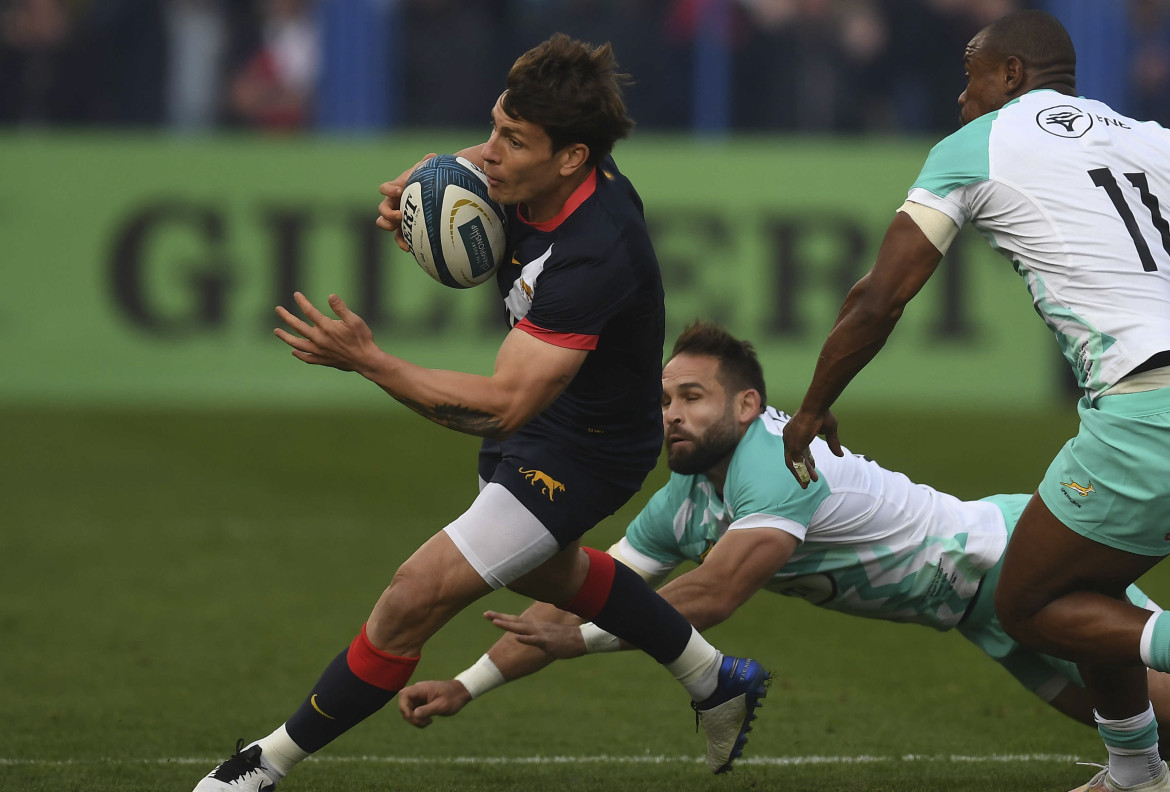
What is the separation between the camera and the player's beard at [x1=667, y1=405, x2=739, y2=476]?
17.6 ft

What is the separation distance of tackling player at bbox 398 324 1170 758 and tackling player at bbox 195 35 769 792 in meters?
0.33

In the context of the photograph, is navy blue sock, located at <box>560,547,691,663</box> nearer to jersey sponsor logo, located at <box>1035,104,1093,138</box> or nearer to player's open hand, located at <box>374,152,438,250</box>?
player's open hand, located at <box>374,152,438,250</box>

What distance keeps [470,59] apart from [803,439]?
11.0 m

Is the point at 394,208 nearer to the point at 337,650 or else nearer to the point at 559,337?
the point at 559,337

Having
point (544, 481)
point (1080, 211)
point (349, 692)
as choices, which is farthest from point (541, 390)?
point (1080, 211)

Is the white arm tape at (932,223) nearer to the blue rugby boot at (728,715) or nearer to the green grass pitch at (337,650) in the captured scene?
the blue rugby boot at (728,715)

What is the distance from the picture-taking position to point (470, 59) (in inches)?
588

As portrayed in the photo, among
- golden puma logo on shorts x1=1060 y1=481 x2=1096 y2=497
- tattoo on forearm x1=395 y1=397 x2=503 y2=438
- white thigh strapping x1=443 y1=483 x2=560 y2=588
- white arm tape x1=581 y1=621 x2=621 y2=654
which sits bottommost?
white arm tape x1=581 y1=621 x2=621 y2=654

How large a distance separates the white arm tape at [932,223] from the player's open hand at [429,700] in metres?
1.99

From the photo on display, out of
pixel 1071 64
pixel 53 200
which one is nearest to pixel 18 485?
pixel 53 200

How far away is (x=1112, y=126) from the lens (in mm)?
4480

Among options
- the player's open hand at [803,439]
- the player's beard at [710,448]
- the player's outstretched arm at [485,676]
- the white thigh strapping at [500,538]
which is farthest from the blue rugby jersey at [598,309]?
the player's outstretched arm at [485,676]

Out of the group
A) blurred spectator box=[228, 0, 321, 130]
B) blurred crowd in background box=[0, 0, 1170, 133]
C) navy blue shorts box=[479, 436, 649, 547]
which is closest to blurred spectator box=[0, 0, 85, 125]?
blurred crowd in background box=[0, 0, 1170, 133]

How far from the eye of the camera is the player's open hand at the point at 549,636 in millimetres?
4871
